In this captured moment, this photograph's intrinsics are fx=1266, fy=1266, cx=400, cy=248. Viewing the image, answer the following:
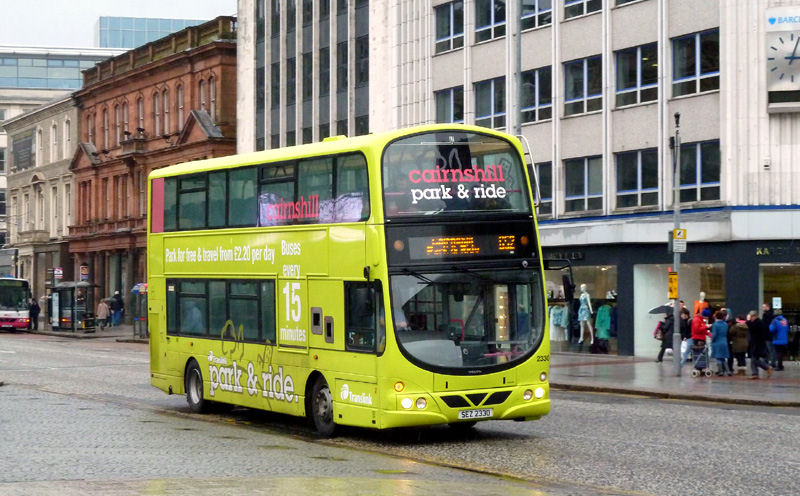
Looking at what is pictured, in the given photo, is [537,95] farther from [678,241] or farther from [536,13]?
[678,241]

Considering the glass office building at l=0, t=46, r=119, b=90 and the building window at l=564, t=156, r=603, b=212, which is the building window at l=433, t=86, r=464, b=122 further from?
the glass office building at l=0, t=46, r=119, b=90

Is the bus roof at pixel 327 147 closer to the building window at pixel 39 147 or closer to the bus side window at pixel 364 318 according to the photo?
the bus side window at pixel 364 318

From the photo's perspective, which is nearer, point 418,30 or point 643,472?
point 643,472

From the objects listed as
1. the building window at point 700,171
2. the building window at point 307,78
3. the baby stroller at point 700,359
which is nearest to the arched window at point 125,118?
the building window at point 307,78

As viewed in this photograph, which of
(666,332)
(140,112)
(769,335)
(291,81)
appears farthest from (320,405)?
(140,112)

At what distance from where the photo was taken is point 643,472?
529 inches

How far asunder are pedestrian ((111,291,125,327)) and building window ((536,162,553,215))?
35450mm

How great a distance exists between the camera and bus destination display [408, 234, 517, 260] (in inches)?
631

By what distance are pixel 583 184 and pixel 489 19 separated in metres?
7.79

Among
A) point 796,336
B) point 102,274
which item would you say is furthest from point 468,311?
point 102,274

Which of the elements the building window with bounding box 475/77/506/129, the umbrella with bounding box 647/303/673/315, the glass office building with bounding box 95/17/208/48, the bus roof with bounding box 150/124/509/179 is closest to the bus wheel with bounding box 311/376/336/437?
the bus roof with bounding box 150/124/509/179

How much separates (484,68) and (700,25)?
420 inches

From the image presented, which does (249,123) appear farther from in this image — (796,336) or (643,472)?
(643,472)

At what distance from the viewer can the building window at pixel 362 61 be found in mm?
52403
